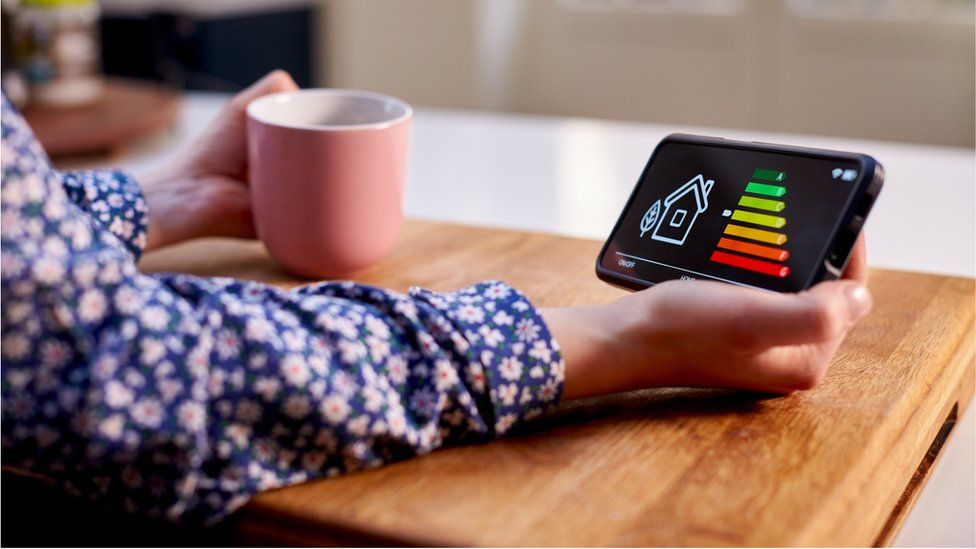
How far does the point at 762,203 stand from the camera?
1.80 feet

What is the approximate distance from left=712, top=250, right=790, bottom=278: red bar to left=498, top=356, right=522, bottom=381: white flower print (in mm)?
130

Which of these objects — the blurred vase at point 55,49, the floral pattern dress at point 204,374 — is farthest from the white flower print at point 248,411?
the blurred vase at point 55,49

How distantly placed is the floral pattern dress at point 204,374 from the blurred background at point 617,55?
1.98m

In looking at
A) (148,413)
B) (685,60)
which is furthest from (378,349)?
(685,60)

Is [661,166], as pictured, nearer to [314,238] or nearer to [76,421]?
[314,238]

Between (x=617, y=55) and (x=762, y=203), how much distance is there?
2.77m

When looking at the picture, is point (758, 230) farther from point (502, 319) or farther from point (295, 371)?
point (295, 371)

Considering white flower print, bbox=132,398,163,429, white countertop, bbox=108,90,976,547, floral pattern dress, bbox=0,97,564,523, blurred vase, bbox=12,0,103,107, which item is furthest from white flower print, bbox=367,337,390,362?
blurred vase, bbox=12,0,103,107

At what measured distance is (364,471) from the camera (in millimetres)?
469

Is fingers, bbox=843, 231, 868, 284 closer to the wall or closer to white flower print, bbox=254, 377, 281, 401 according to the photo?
white flower print, bbox=254, 377, 281, 401

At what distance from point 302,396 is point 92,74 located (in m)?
1.16

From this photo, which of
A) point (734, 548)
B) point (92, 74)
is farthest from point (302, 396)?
point (92, 74)

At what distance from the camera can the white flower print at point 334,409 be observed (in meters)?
0.46

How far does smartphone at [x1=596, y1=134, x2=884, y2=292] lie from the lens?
0.51 metres
